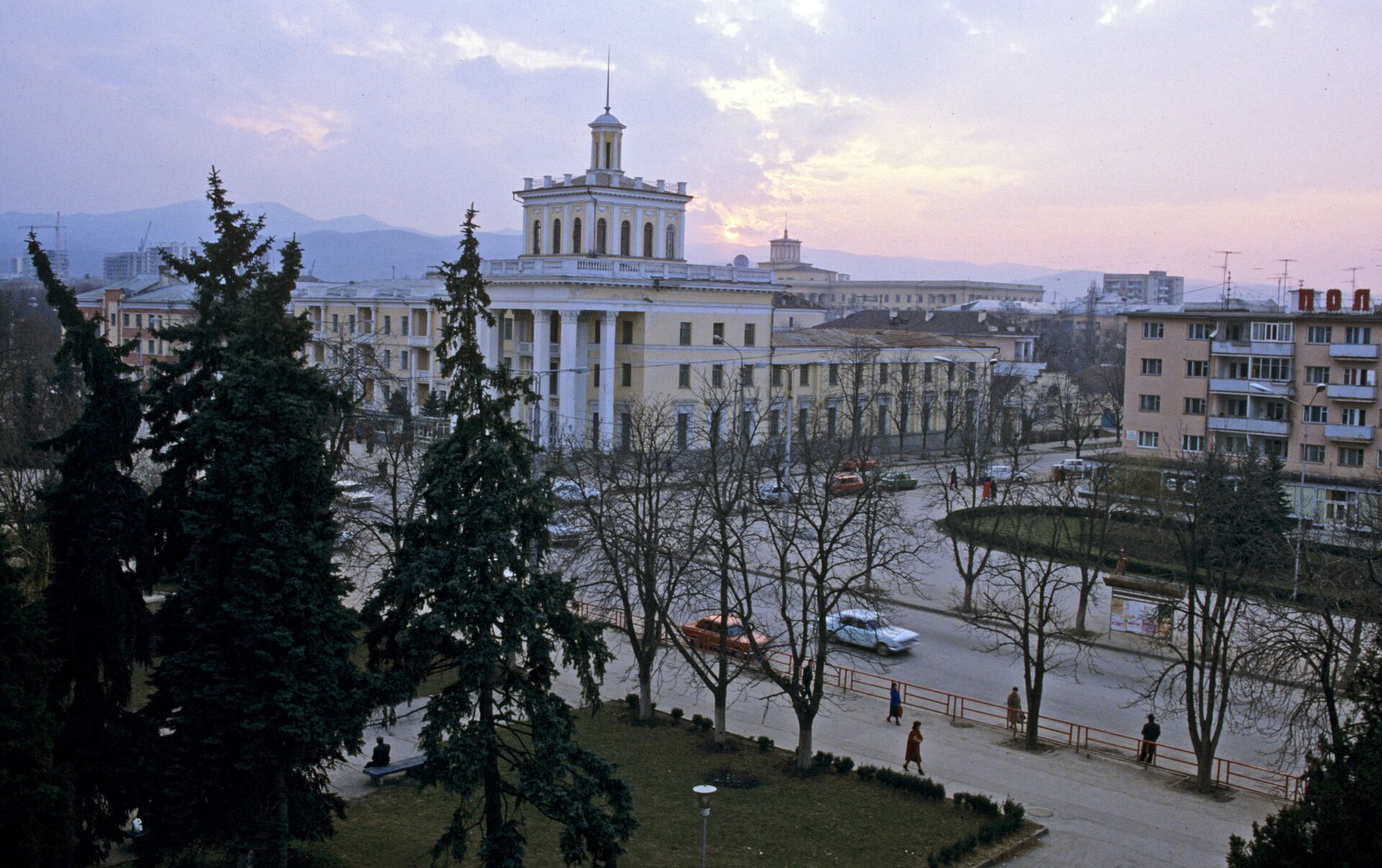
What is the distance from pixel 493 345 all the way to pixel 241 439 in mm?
40832

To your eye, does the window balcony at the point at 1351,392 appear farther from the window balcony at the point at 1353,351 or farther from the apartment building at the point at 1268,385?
the window balcony at the point at 1353,351

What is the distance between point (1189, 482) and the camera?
2328 centimetres

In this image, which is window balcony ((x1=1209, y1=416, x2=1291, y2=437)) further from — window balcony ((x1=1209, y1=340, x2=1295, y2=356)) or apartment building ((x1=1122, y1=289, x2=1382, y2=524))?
window balcony ((x1=1209, y1=340, x2=1295, y2=356))

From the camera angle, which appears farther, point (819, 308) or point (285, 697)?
point (819, 308)

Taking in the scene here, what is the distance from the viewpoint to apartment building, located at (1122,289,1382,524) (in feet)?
138

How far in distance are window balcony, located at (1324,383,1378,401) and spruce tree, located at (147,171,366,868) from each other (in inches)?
1582

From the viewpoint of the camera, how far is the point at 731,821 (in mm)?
16922

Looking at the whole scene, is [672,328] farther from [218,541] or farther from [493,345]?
[218,541]

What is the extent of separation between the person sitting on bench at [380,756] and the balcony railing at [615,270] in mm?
30430

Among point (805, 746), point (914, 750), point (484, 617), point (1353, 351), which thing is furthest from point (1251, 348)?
point (484, 617)

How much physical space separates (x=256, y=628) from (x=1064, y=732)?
587 inches

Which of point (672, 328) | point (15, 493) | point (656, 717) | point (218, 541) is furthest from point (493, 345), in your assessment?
point (218, 541)

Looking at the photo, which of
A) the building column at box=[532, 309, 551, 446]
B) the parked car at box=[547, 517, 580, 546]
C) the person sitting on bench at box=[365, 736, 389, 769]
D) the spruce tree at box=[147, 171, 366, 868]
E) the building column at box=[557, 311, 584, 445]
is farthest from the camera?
the building column at box=[532, 309, 551, 446]

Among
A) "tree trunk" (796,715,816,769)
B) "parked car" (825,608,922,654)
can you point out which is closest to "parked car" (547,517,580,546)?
"tree trunk" (796,715,816,769)
